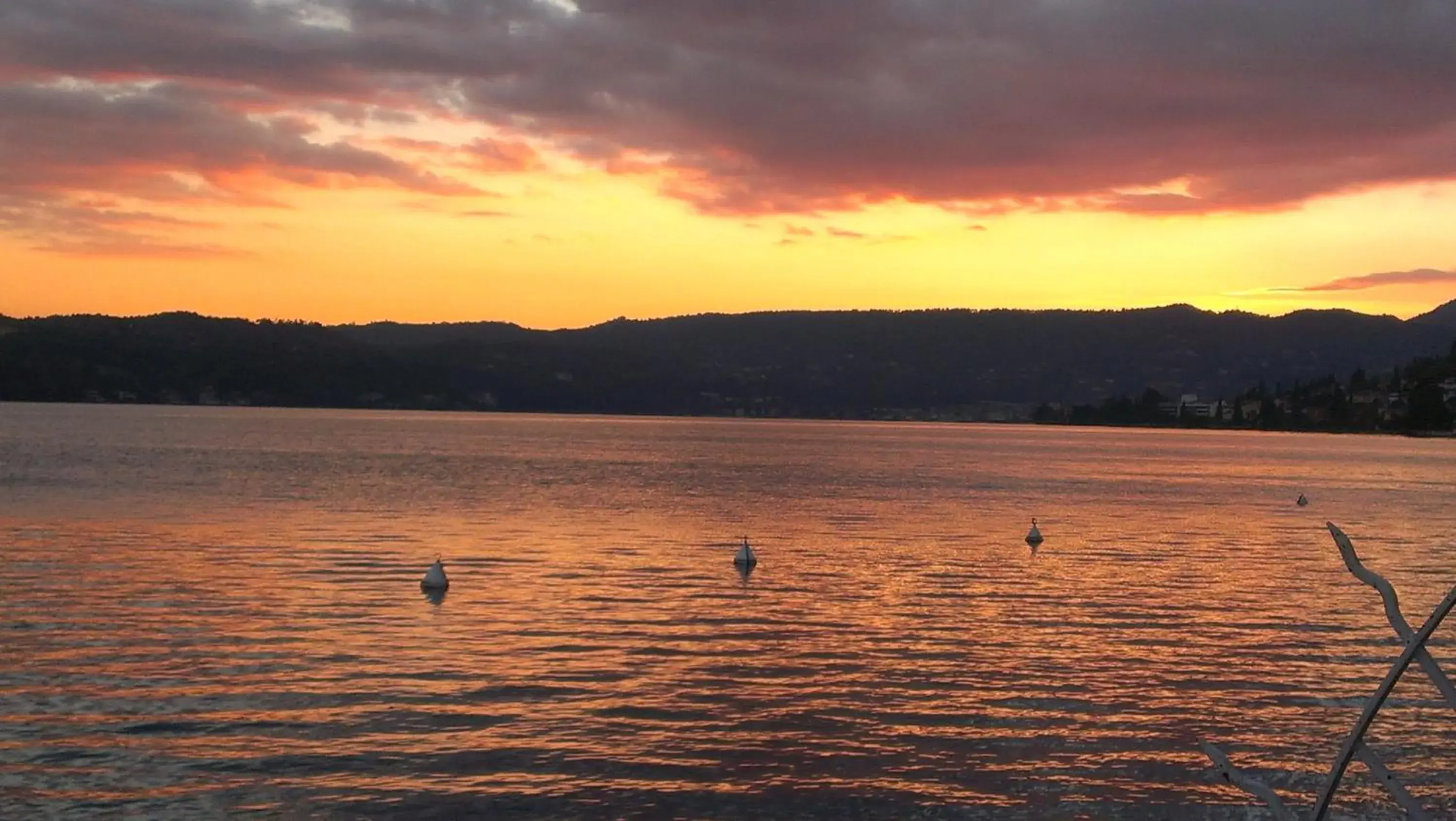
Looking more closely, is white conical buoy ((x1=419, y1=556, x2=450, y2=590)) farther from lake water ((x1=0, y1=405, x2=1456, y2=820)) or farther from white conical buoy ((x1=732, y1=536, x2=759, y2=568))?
white conical buoy ((x1=732, y1=536, x2=759, y2=568))

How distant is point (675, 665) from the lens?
2505 centimetres

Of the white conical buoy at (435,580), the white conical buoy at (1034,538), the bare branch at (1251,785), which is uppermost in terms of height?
the bare branch at (1251,785)

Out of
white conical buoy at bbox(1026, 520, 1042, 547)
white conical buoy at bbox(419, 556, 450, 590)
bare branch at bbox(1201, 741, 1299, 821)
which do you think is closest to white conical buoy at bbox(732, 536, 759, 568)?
white conical buoy at bbox(419, 556, 450, 590)

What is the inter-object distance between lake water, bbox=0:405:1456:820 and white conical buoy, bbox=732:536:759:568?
727 mm

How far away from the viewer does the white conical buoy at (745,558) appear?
136 feet

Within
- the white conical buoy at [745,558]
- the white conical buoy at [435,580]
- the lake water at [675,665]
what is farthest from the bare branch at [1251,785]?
the white conical buoy at [745,558]

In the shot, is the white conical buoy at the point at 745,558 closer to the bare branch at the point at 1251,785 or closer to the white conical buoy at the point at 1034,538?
the white conical buoy at the point at 1034,538

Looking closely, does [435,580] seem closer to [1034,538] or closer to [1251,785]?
[1034,538]

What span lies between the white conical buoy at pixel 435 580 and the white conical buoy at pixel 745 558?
10.4m

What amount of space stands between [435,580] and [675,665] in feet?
36.1

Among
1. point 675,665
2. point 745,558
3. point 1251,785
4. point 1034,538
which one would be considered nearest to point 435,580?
point 675,665

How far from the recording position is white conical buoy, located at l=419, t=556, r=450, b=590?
3381cm

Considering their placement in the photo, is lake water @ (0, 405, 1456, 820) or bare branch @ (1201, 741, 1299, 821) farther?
lake water @ (0, 405, 1456, 820)

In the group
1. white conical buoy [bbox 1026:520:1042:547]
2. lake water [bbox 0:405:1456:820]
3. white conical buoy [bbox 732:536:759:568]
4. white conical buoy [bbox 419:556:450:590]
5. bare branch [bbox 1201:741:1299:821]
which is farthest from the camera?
white conical buoy [bbox 1026:520:1042:547]
